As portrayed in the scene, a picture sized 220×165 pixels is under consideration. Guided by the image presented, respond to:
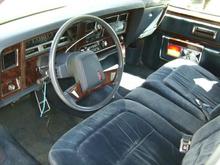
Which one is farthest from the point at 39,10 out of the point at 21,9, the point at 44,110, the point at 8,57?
the point at 44,110

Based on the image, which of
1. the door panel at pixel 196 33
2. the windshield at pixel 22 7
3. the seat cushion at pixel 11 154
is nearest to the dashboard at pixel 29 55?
the windshield at pixel 22 7

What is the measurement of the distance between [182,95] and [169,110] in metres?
0.23

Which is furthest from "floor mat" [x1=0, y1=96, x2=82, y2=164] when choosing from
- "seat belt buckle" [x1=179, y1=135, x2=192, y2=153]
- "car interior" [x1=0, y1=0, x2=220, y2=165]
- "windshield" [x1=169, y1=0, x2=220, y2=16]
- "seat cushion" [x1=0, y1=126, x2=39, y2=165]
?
"windshield" [x1=169, y1=0, x2=220, y2=16]

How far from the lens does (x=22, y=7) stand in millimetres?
1748

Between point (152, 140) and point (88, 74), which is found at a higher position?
point (88, 74)

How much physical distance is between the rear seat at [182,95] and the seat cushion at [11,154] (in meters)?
0.59

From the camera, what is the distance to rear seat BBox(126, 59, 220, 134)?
1821 millimetres

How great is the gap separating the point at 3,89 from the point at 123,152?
0.68 metres

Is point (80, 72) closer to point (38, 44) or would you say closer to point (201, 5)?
point (38, 44)

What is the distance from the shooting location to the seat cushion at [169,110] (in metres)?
1.77

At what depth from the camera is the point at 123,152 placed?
1512 millimetres

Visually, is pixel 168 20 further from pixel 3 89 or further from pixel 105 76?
pixel 3 89

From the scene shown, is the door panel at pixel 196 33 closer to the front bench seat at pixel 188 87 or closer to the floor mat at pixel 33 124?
the front bench seat at pixel 188 87

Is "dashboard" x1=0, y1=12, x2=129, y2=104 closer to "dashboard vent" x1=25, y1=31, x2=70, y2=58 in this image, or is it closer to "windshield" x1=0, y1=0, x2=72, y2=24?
"dashboard vent" x1=25, y1=31, x2=70, y2=58
